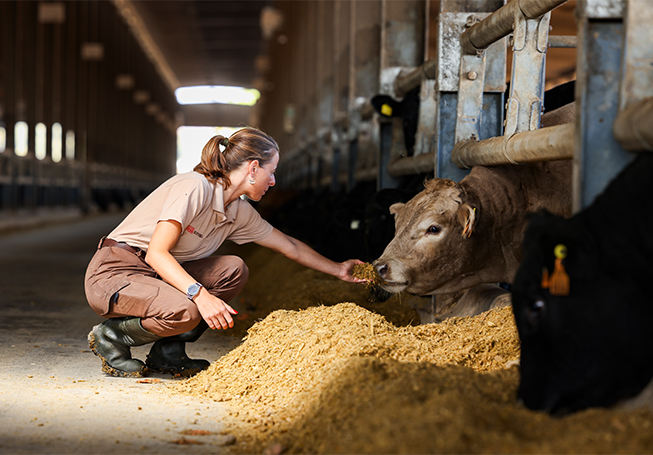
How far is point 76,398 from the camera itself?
257 cm

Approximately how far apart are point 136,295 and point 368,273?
100cm

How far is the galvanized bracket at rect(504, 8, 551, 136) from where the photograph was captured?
3127 mm

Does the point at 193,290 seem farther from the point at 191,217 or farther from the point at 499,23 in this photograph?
the point at 499,23

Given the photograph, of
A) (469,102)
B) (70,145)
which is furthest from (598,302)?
(70,145)

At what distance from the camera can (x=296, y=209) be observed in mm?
8164

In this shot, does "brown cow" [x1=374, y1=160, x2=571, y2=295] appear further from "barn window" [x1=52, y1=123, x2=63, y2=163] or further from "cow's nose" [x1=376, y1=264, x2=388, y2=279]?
"barn window" [x1=52, y1=123, x2=63, y2=163]

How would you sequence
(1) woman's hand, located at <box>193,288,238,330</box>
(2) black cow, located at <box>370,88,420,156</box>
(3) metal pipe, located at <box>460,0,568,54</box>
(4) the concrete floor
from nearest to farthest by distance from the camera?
(4) the concrete floor < (1) woman's hand, located at <box>193,288,238,330</box> < (3) metal pipe, located at <box>460,0,568,54</box> < (2) black cow, located at <box>370,88,420,156</box>

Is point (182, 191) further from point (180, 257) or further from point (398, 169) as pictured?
point (398, 169)

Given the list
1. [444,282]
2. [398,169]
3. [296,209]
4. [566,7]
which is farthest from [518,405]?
[566,7]

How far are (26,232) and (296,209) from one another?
6.18 m

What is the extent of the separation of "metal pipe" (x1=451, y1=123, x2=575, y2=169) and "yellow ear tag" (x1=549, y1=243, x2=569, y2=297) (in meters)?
0.65

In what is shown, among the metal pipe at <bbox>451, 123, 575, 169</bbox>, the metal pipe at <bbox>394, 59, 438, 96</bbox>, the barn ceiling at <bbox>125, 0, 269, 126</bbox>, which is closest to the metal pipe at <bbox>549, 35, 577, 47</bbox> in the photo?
the metal pipe at <bbox>394, 59, 438, 96</bbox>

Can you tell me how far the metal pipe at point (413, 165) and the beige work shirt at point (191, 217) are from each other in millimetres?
1379

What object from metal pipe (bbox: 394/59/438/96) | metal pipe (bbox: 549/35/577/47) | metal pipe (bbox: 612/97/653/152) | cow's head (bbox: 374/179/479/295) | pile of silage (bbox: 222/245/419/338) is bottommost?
→ pile of silage (bbox: 222/245/419/338)
